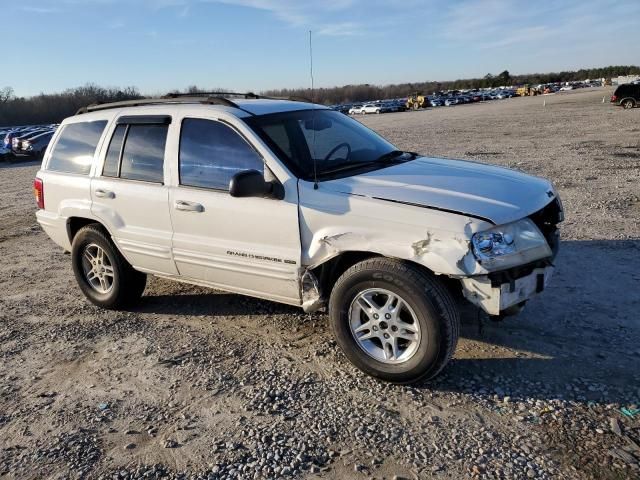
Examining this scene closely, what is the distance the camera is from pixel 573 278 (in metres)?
5.60

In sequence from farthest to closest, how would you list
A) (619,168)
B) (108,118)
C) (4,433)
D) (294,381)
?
(619,168) < (108,118) < (294,381) < (4,433)

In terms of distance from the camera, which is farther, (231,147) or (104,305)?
(104,305)

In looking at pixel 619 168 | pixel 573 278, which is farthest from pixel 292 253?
pixel 619 168

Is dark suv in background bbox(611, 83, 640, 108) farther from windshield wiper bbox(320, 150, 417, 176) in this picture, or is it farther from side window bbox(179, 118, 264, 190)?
side window bbox(179, 118, 264, 190)

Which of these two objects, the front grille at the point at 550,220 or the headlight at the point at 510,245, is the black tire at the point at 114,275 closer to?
the headlight at the point at 510,245

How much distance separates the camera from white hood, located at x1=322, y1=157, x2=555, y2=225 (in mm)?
3648

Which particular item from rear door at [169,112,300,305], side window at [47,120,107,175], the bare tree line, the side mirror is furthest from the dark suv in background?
the side mirror

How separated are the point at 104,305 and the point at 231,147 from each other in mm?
2328

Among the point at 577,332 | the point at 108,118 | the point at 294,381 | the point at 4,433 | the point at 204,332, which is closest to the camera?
the point at 4,433

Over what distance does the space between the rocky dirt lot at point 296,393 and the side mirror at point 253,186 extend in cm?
129

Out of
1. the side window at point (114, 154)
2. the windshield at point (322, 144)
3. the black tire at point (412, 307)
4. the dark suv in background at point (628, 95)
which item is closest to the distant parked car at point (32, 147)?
the side window at point (114, 154)

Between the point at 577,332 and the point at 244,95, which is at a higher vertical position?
the point at 244,95

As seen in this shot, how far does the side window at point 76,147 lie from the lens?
18.1 feet

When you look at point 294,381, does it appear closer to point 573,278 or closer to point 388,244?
point 388,244
